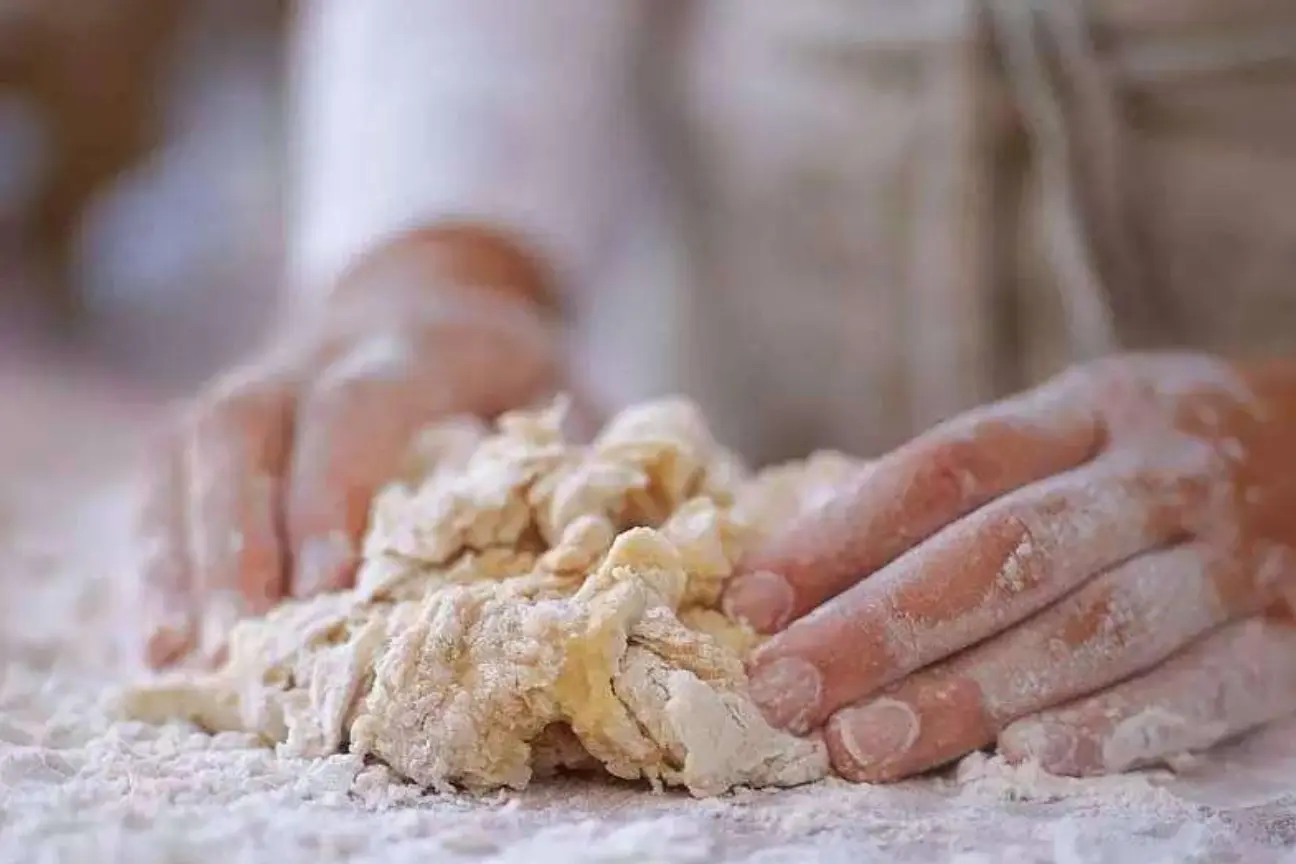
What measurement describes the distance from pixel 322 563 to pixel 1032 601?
1.10 ft

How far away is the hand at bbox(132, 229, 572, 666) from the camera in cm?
69

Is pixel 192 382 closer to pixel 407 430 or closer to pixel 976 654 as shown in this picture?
pixel 407 430

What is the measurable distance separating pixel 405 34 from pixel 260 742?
2.38 feet

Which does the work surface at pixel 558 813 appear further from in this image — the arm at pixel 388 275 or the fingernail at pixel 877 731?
the arm at pixel 388 275

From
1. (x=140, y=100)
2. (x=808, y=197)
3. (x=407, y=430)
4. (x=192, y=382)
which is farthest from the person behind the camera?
(x=140, y=100)

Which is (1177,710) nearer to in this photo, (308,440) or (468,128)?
(308,440)

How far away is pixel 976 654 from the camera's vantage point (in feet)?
1.88

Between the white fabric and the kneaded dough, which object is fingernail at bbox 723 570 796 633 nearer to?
the kneaded dough

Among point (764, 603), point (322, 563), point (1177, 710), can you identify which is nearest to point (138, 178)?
point (322, 563)

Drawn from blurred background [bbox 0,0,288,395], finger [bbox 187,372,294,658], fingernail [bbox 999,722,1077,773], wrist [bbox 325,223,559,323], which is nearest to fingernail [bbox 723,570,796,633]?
fingernail [bbox 999,722,1077,773]

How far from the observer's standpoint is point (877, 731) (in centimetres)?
55

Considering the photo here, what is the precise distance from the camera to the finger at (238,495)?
2.27 feet

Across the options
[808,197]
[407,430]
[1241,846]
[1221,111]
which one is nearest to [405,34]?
[808,197]

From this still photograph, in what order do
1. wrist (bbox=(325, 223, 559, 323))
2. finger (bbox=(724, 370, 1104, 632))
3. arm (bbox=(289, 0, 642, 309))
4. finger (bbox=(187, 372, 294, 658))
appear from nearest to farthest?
finger (bbox=(724, 370, 1104, 632)) → finger (bbox=(187, 372, 294, 658)) → wrist (bbox=(325, 223, 559, 323)) → arm (bbox=(289, 0, 642, 309))
